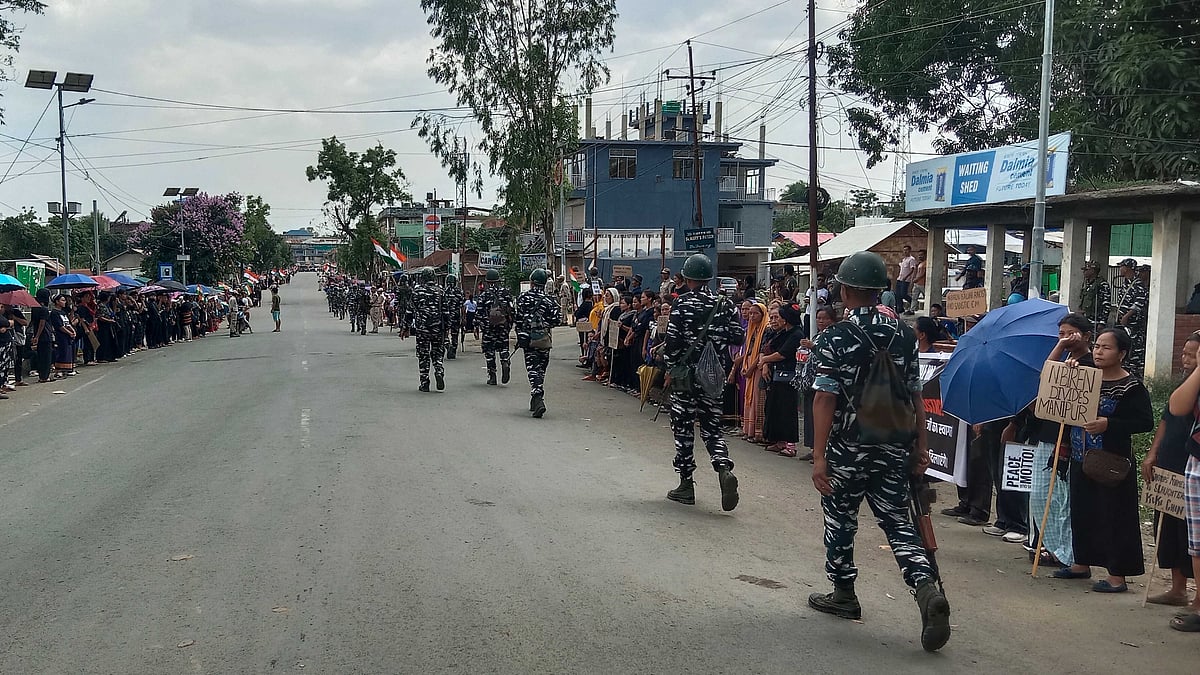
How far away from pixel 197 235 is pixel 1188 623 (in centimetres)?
6208

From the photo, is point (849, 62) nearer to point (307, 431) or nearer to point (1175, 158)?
point (1175, 158)

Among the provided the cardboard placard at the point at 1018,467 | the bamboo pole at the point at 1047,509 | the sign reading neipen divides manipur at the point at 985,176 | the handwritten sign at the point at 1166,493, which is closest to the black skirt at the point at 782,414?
the cardboard placard at the point at 1018,467

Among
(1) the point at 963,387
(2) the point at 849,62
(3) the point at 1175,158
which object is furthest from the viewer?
(2) the point at 849,62

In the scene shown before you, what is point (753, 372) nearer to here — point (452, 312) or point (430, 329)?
point (430, 329)

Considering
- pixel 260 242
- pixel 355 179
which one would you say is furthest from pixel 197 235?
pixel 260 242

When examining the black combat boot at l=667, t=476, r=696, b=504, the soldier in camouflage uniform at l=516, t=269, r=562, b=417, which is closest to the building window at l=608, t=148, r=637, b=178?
the soldier in camouflage uniform at l=516, t=269, r=562, b=417

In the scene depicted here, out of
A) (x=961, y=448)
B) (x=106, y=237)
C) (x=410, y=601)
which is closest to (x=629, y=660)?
(x=410, y=601)

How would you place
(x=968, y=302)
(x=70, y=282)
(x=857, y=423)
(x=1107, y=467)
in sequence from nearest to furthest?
(x=857, y=423), (x=1107, y=467), (x=968, y=302), (x=70, y=282)

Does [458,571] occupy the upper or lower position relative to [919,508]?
lower

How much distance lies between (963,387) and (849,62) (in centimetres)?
3054

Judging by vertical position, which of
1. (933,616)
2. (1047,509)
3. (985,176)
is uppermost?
(985,176)

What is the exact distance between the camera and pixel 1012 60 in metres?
31.7

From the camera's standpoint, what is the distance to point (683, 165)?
5591cm

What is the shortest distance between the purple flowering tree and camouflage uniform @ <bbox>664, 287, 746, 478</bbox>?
5623 cm
